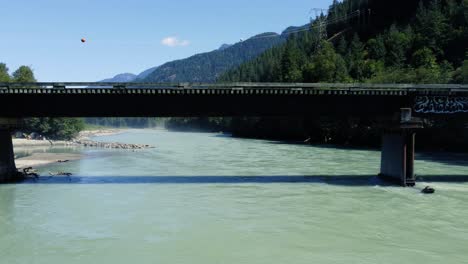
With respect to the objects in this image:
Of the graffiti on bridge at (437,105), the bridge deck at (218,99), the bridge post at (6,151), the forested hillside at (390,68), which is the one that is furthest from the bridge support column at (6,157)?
the forested hillside at (390,68)

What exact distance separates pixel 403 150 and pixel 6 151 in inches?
1400

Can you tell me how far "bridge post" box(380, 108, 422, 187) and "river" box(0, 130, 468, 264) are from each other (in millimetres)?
1293

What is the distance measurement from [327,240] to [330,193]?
45.8 feet

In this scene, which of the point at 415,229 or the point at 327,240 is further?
the point at 415,229

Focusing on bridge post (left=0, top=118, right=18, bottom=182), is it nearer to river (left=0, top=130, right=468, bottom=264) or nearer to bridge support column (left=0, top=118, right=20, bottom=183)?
bridge support column (left=0, top=118, right=20, bottom=183)

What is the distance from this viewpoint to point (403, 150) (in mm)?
39250

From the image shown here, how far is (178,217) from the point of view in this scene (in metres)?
27.3

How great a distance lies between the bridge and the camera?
3959 centimetres

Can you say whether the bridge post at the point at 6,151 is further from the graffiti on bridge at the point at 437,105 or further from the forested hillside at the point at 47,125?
the forested hillside at the point at 47,125

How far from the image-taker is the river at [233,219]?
2030cm

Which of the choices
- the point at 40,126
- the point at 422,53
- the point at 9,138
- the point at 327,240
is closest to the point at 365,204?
the point at 327,240

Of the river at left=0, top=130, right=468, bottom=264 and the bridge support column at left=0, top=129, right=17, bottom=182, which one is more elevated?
the bridge support column at left=0, top=129, right=17, bottom=182

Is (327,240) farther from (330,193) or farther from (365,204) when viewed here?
(330,193)

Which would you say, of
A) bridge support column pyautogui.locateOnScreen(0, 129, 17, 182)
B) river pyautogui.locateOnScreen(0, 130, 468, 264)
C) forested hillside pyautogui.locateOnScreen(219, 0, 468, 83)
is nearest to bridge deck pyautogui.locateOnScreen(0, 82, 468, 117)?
bridge support column pyautogui.locateOnScreen(0, 129, 17, 182)
